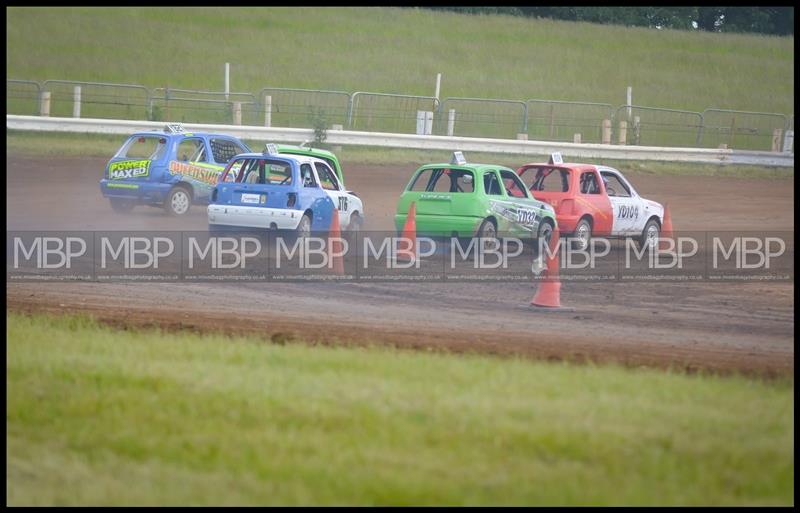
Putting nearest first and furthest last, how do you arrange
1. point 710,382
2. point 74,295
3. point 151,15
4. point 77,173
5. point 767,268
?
point 710,382 → point 74,295 → point 767,268 → point 77,173 → point 151,15

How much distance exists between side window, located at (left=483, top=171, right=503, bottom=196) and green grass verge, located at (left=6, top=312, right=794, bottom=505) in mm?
8912

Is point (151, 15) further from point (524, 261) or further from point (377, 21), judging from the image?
point (524, 261)

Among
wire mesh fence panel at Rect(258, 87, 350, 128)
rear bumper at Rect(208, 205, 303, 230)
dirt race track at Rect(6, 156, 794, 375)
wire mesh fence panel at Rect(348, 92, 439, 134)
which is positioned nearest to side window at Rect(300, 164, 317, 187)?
rear bumper at Rect(208, 205, 303, 230)

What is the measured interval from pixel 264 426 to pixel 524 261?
1124cm

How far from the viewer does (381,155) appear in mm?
30656

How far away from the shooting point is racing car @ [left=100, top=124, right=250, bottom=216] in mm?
21016

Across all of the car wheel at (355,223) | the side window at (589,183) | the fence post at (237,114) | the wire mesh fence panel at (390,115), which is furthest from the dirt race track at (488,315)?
the wire mesh fence panel at (390,115)

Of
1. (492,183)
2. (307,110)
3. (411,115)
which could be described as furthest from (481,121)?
(492,183)

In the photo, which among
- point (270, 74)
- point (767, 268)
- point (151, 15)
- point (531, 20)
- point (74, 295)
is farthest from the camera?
point (531, 20)

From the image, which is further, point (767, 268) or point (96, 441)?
point (767, 268)

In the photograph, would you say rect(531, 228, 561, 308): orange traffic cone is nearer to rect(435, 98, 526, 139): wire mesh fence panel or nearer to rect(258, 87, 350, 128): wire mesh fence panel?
rect(258, 87, 350, 128): wire mesh fence panel

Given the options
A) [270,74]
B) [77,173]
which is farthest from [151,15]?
[77,173]

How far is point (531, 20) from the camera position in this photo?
58938mm

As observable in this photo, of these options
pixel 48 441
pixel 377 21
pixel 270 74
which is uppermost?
pixel 377 21
